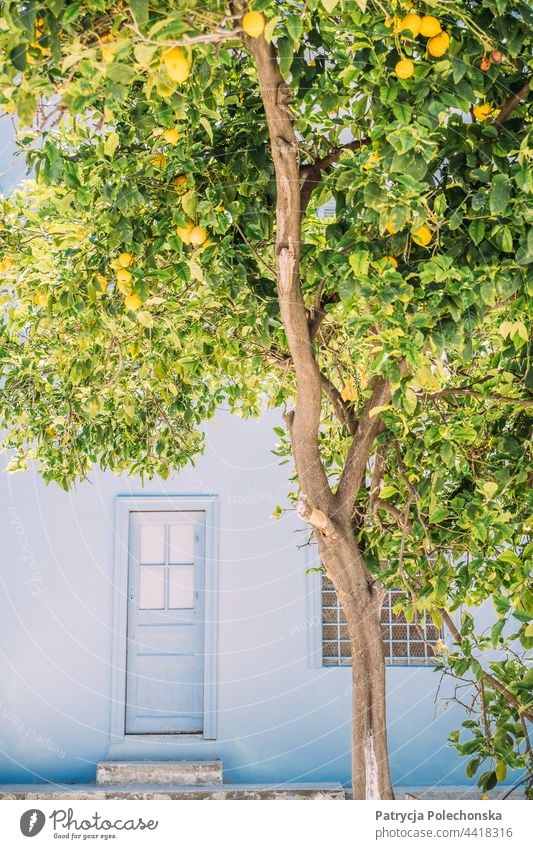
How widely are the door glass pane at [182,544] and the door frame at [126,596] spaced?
0.22 m

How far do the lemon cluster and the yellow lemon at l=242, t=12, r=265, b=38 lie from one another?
0.35 meters

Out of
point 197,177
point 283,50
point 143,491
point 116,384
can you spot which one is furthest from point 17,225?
point 143,491

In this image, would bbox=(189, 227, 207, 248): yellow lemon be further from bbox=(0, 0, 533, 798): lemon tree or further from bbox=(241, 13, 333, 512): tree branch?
bbox=(241, 13, 333, 512): tree branch

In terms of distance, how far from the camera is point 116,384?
3662 millimetres

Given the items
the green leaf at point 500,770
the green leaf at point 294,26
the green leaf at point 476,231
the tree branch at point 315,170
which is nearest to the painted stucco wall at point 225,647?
the green leaf at point 500,770

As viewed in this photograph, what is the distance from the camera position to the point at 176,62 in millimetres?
1654

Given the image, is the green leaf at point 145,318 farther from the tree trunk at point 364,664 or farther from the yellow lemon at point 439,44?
the yellow lemon at point 439,44

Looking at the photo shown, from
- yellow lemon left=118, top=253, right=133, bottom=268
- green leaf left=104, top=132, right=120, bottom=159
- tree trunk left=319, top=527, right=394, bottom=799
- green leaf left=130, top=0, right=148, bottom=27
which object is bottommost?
tree trunk left=319, top=527, right=394, bottom=799

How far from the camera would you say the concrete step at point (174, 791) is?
6434 millimetres

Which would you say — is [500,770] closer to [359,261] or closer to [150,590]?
[359,261]

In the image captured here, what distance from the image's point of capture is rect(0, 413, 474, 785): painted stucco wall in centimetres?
695

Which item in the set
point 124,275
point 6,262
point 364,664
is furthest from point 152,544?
point 124,275

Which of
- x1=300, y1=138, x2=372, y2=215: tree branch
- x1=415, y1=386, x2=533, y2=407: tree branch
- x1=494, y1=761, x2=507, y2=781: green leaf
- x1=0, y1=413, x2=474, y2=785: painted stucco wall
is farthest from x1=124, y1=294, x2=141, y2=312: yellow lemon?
x1=0, y1=413, x2=474, y2=785: painted stucco wall
